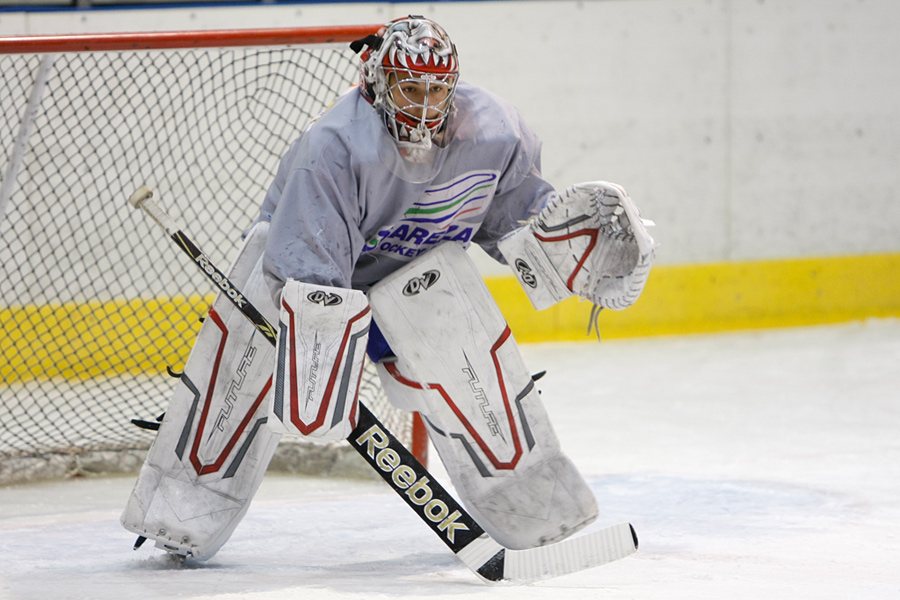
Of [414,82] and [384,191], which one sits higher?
[414,82]

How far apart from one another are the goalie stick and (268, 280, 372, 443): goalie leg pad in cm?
14

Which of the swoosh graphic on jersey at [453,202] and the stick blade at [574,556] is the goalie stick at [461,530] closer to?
the stick blade at [574,556]

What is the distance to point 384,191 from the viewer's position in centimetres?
191

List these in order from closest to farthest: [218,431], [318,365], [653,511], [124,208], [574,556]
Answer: [318,365] < [574,556] < [218,431] < [653,511] < [124,208]

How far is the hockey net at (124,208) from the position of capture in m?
3.83

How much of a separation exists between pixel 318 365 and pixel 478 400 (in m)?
0.36

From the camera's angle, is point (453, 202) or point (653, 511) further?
point (653, 511)

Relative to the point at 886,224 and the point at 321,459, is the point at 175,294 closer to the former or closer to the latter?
the point at 321,459

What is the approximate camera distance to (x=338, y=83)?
3.93 metres

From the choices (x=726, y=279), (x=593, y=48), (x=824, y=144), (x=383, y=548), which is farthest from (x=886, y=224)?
(x=383, y=548)

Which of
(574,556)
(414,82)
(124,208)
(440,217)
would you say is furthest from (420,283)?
(124,208)

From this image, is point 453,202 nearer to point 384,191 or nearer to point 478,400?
point 384,191

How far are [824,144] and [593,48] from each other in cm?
121

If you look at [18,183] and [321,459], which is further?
[18,183]
